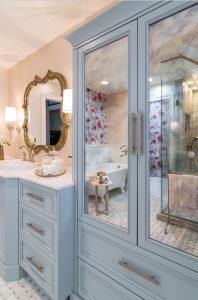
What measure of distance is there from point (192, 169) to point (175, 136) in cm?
19

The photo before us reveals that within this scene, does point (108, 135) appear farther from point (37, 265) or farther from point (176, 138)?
point (37, 265)

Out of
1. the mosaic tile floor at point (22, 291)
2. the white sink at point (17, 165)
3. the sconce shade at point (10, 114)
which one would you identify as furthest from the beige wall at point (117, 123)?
the sconce shade at point (10, 114)

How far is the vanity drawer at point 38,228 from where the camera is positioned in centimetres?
145

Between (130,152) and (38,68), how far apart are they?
209 cm

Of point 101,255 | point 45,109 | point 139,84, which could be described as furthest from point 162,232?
point 45,109

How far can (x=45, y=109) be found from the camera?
2430 millimetres

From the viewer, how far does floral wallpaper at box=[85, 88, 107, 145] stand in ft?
4.41

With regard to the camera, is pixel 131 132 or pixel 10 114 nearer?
pixel 131 132

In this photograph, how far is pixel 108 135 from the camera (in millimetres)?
1310

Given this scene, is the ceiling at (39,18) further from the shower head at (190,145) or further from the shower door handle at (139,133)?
the shower head at (190,145)

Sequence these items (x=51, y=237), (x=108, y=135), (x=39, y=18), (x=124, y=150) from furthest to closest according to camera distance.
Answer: (x=39, y=18)
(x=51, y=237)
(x=108, y=135)
(x=124, y=150)

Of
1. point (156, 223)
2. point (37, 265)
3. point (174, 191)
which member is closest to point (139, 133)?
point (174, 191)

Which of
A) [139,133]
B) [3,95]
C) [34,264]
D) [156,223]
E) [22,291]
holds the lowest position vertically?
[22,291]

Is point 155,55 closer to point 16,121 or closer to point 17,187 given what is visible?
point 17,187
